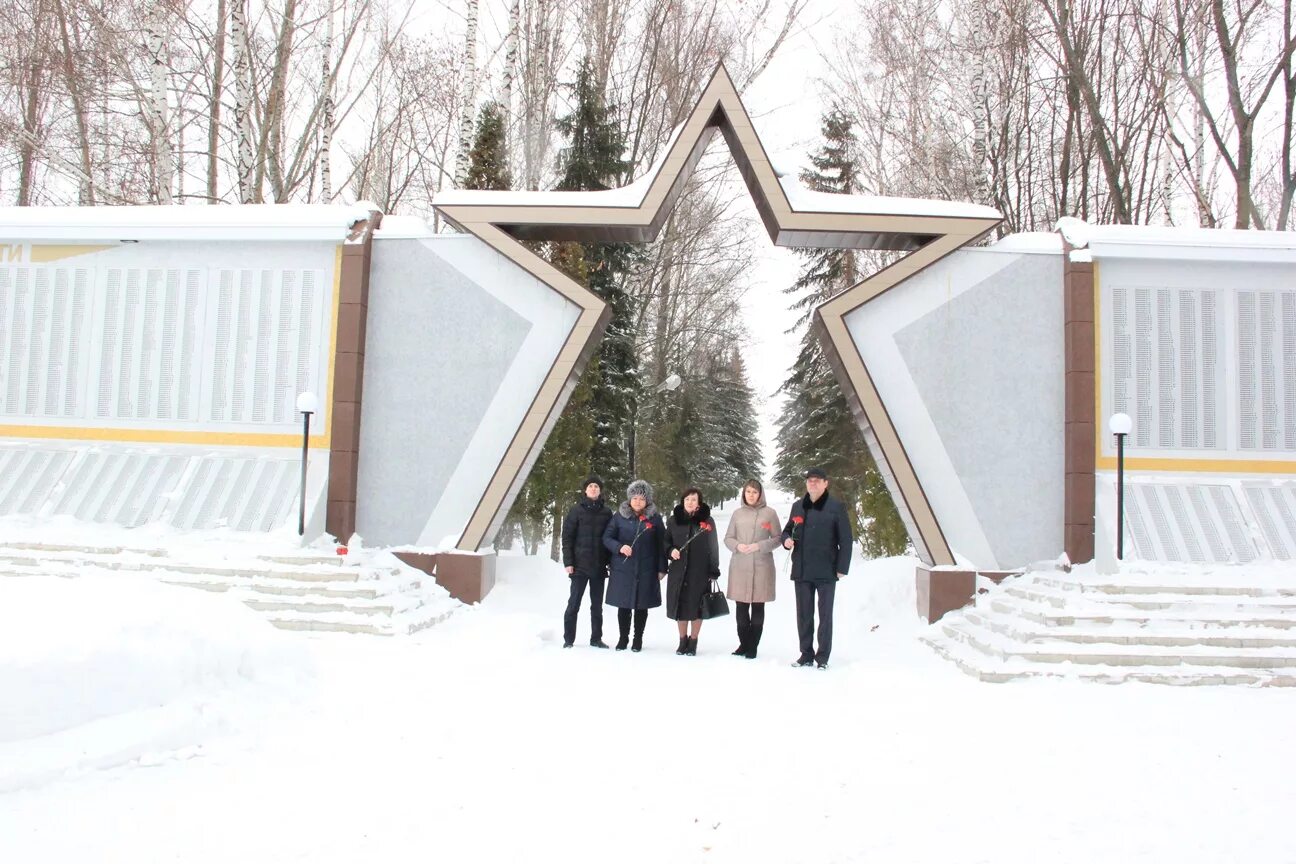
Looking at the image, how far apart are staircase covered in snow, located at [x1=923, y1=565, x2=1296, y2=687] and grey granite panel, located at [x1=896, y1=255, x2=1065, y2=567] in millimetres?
1100

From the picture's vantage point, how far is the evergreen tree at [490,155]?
16.0m

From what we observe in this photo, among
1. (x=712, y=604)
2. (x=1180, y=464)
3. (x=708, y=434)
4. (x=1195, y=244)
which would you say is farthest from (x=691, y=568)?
(x=708, y=434)

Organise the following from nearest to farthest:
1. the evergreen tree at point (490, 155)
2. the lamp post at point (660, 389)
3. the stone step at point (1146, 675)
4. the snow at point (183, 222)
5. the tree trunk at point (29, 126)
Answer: the stone step at point (1146, 675) → the snow at point (183, 222) → the tree trunk at point (29, 126) → the evergreen tree at point (490, 155) → the lamp post at point (660, 389)

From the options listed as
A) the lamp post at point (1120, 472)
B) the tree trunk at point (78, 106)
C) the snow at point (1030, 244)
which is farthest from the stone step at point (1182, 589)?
the tree trunk at point (78, 106)

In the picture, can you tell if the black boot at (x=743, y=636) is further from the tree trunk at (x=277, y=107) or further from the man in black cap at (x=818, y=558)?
the tree trunk at (x=277, y=107)

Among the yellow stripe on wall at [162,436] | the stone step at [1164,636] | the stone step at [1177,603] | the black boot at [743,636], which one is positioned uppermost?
the yellow stripe on wall at [162,436]

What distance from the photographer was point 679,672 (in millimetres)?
6676

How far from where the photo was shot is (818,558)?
7227 millimetres

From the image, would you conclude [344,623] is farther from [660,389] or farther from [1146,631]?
[660,389]

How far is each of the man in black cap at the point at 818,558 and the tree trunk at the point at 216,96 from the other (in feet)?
40.1

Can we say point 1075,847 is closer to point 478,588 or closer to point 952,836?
point 952,836

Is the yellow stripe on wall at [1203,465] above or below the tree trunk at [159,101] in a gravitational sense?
below

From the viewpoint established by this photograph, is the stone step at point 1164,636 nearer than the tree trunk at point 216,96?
Yes

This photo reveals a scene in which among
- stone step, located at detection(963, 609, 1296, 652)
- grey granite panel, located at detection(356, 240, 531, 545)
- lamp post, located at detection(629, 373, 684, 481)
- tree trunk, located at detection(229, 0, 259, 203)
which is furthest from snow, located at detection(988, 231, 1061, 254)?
lamp post, located at detection(629, 373, 684, 481)
